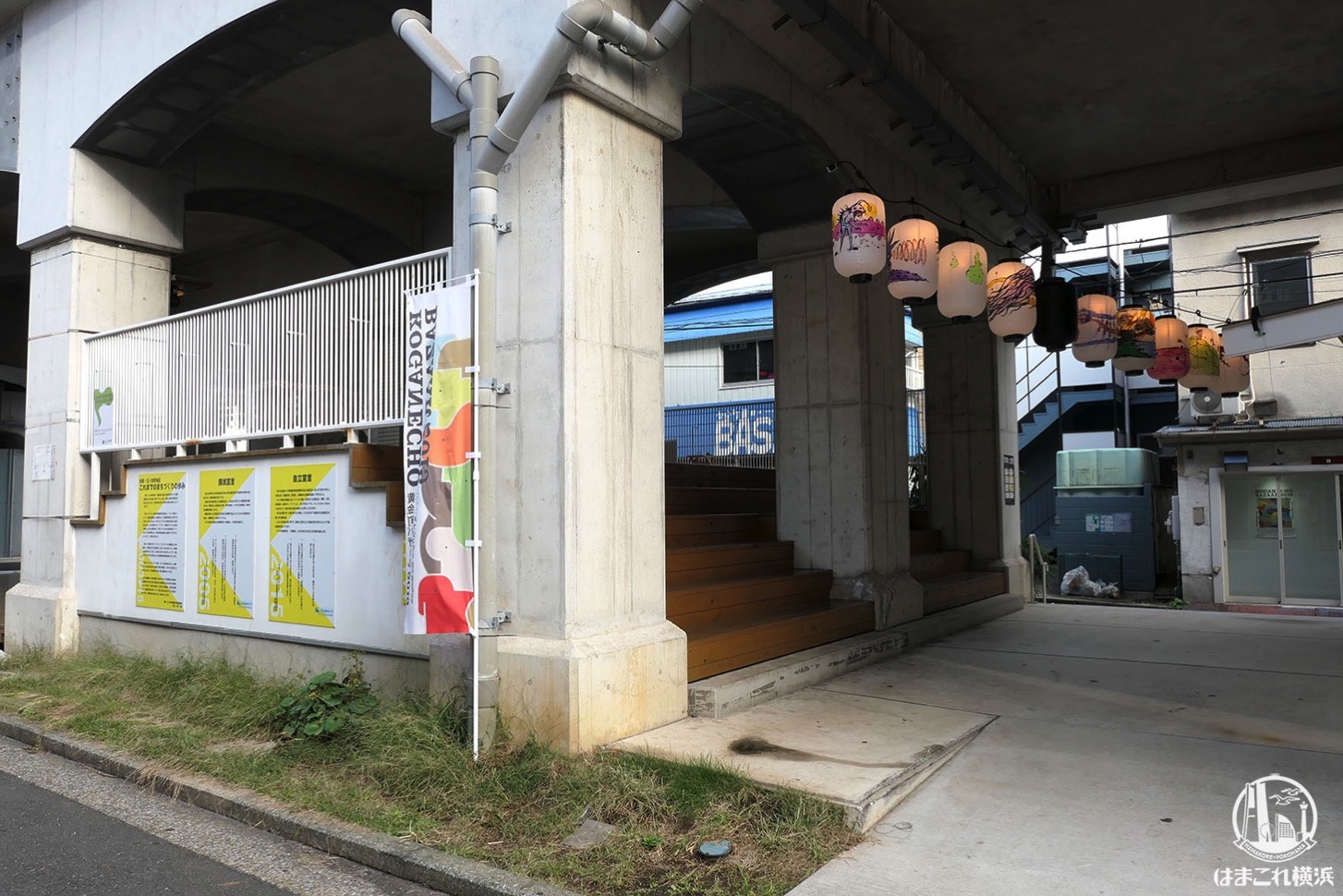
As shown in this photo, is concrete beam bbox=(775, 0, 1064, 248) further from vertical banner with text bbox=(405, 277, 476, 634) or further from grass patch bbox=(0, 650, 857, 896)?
grass patch bbox=(0, 650, 857, 896)

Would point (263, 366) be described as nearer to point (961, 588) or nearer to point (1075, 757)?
point (1075, 757)

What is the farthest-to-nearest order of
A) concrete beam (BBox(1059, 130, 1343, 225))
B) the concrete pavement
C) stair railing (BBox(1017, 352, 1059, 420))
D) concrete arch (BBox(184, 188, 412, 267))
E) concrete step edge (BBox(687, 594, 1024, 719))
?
stair railing (BBox(1017, 352, 1059, 420)) → concrete arch (BBox(184, 188, 412, 267)) → concrete beam (BBox(1059, 130, 1343, 225)) → concrete step edge (BBox(687, 594, 1024, 719)) → the concrete pavement

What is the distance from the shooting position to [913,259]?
795 cm

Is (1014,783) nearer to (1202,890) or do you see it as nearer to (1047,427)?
(1202,890)

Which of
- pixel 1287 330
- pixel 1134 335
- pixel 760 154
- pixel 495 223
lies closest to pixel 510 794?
pixel 495 223

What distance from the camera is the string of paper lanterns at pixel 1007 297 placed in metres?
7.63

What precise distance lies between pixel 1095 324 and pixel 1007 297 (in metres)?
2.10

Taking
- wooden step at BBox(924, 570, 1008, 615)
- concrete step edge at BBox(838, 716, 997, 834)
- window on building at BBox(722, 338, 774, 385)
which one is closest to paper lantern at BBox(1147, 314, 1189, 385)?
wooden step at BBox(924, 570, 1008, 615)

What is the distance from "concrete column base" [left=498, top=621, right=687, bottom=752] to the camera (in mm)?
5160

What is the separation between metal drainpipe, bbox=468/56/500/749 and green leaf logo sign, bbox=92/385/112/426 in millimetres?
5676

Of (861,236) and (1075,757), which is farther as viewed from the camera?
(861,236)

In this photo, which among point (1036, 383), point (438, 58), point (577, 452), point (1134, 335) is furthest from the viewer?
point (1036, 383)

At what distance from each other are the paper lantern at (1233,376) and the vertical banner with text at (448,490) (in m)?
11.3

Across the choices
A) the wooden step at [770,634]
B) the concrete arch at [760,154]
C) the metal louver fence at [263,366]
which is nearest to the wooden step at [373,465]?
the metal louver fence at [263,366]
